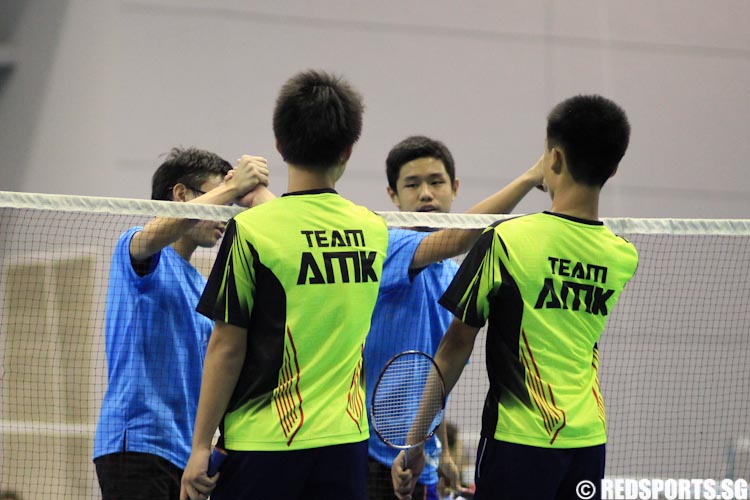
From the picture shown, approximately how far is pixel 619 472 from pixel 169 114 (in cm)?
491

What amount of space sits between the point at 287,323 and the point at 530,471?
0.86 m

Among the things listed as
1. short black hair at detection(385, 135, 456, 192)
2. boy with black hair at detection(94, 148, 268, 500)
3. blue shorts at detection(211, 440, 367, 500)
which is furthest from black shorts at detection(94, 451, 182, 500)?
short black hair at detection(385, 135, 456, 192)

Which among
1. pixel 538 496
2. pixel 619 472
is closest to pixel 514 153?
pixel 619 472

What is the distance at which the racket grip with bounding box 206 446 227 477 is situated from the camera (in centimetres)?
269

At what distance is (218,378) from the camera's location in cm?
267

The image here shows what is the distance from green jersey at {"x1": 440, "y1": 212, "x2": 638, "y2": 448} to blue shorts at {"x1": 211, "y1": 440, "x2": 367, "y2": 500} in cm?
50

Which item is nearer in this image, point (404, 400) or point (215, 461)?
point (215, 461)

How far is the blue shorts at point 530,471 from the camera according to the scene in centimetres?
289

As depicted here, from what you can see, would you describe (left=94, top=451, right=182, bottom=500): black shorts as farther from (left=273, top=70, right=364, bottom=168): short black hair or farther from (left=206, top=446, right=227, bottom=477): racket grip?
(left=273, top=70, right=364, bottom=168): short black hair

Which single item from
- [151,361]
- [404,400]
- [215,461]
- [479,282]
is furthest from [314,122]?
[151,361]

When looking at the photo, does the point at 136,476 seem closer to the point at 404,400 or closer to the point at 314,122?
the point at 404,400

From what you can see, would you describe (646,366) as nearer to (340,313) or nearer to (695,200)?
(695,200)

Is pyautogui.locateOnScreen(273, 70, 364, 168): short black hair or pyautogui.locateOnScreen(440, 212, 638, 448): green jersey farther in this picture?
pyautogui.locateOnScreen(440, 212, 638, 448): green jersey

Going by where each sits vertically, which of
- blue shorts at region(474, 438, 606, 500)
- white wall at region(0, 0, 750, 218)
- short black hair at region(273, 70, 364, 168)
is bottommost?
blue shorts at region(474, 438, 606, 500)
